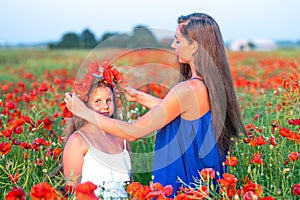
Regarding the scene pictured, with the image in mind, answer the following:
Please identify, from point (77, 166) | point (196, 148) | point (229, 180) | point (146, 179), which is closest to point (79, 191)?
point (229, 180)

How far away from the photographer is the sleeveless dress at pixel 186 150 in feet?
8.61

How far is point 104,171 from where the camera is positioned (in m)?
2.58

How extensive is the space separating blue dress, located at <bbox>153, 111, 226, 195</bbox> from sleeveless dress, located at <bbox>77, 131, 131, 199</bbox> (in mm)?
220

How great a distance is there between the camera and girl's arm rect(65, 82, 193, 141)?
2334 mm

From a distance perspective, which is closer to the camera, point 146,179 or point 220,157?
point 220,157

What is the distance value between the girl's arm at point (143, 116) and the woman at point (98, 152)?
0.23 meters

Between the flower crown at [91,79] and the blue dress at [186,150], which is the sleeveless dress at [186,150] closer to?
the blue dress at [186,150]

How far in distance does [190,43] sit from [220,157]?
66cm

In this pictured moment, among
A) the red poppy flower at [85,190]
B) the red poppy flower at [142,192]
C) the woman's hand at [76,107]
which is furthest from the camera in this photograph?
the woman's hand at [76,107]

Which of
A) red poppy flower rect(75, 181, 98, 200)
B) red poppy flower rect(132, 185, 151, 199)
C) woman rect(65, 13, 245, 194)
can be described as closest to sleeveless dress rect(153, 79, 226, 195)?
woman rect(65, 13, 245, 194)

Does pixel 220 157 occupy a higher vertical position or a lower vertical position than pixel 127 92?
lower

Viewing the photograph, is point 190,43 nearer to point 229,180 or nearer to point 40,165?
point 229,180

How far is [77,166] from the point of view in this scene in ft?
8.28

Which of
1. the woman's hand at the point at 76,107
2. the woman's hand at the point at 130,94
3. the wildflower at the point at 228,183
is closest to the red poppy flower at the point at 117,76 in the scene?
the woman's hand at the point at 130,94
